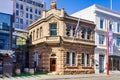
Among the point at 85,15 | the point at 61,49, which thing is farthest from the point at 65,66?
the point at 85,15

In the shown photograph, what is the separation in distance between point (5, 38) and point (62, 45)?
30.9 feet

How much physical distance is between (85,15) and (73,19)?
20.5 ft

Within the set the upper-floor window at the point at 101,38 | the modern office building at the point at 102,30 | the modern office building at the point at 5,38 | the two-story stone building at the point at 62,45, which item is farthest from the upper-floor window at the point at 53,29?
the upper-floor window at the point at 101,38

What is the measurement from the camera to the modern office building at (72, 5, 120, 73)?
134ft

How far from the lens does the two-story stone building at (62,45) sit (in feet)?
117

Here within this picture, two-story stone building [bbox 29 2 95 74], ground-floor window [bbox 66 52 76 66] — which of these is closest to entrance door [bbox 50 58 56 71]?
two-story stone building [bbox 29 2 95 74]

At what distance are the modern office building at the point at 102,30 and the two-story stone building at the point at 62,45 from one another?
1.55 meters

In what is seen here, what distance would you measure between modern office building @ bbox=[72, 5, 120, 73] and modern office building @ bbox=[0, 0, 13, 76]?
16520 millimetres

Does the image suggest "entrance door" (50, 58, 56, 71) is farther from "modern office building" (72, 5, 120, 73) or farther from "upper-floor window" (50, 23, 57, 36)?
"modern office building" (72, 5, 120, 73)

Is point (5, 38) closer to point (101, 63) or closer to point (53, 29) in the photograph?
point (53, 29)

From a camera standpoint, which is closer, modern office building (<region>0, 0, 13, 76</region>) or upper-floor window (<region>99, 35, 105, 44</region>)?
modern office building (<region>0, 0, 13, 76</region>)

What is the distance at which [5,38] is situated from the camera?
29.8 m

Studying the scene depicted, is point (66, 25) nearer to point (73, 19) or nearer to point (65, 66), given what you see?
point (73, 19)

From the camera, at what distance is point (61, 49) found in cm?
3547
